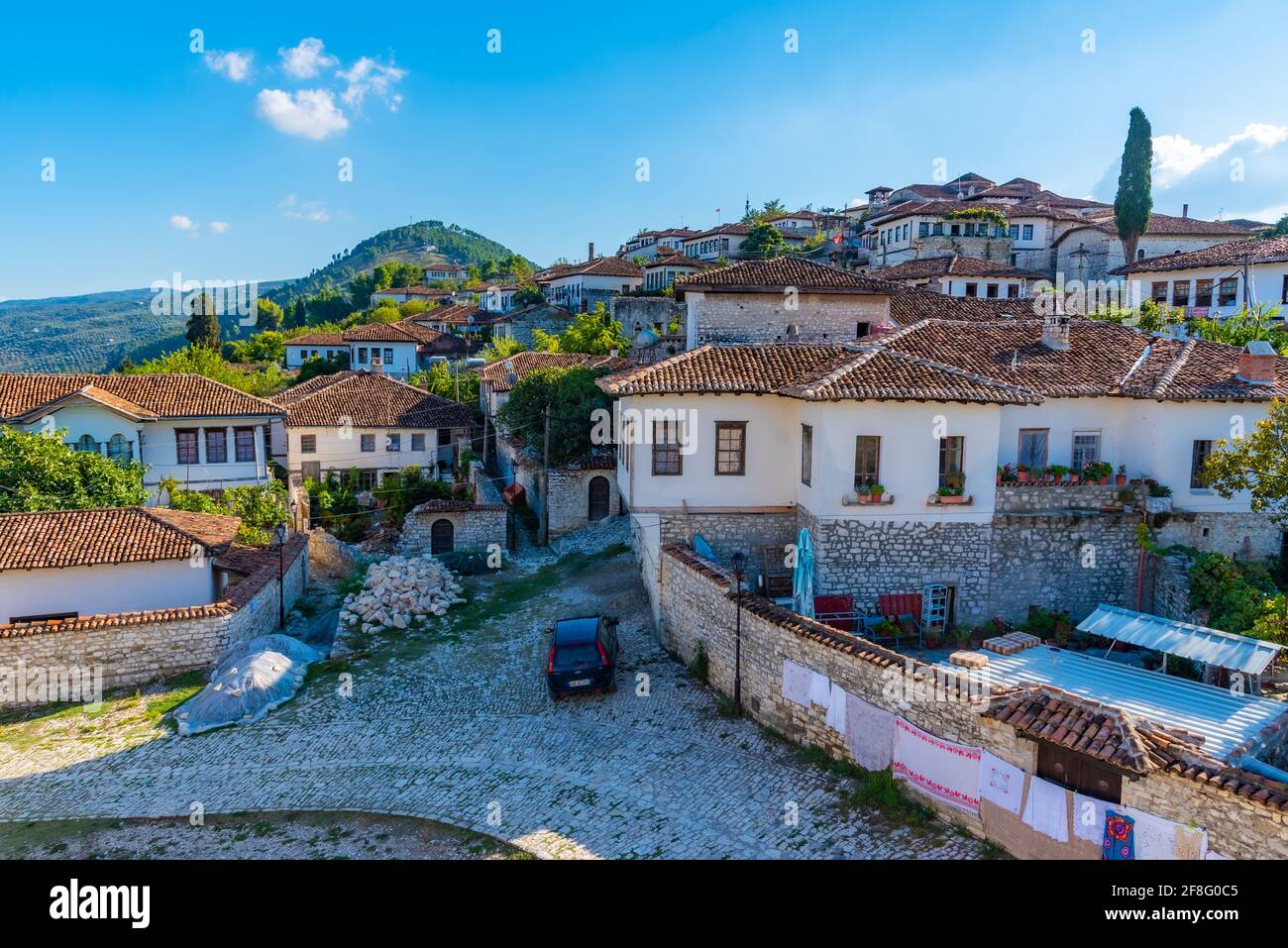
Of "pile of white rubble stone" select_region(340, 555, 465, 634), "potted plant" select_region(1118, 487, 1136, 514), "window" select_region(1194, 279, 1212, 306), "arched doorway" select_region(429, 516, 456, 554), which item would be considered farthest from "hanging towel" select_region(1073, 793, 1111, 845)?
"window" select_region(1194, 279, 1212, 306)

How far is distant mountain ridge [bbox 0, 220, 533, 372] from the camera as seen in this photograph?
337 ft

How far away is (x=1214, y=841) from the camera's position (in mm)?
8047

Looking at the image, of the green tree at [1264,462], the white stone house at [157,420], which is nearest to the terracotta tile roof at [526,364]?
the white stone house at [157,420]

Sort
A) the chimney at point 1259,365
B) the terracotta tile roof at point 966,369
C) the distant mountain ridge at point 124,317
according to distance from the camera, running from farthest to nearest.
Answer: the distant mountain ridge at point 124,317
the chimney at point 1259,365
the terracotta tile roof at point 966,369

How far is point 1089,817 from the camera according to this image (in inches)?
354

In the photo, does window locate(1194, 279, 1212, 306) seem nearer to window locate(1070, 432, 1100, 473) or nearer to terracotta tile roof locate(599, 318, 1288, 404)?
terracotta tile roof locate(599, 318, 1288, 404)

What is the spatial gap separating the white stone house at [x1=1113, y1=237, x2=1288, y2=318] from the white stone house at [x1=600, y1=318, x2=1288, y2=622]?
754 inches

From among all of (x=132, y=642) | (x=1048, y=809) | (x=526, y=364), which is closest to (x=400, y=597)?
(x=132, y=642)

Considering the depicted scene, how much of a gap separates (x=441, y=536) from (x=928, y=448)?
17.5 meters

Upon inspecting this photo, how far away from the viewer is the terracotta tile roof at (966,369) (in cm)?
1658

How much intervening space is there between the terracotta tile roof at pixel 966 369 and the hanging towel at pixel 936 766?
7013mm

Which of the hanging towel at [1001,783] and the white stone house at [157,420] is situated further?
the white stone house at [157,420]

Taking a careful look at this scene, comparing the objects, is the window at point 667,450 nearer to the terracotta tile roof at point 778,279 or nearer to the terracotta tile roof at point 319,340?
the terracotta tile roof at point 778,279
